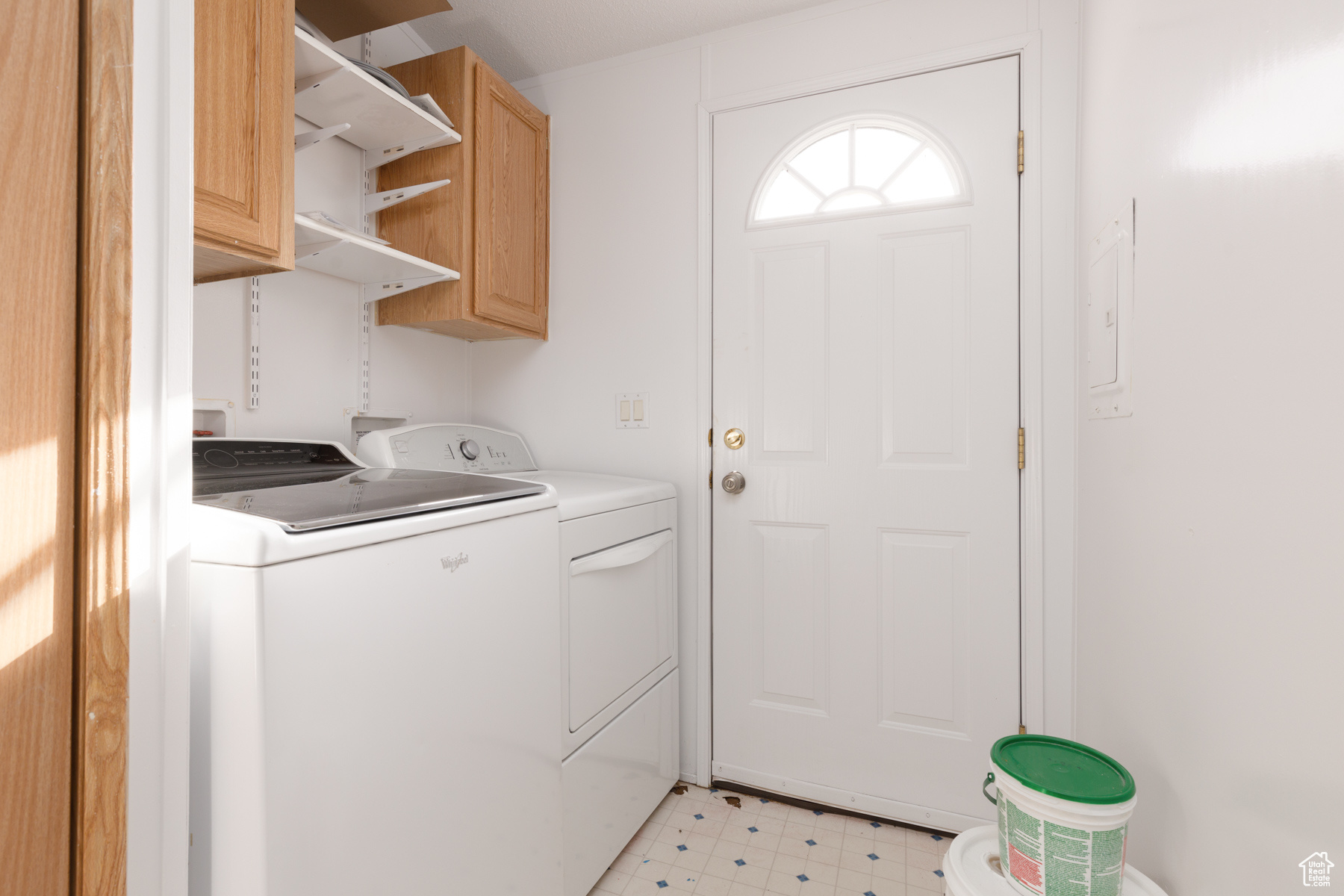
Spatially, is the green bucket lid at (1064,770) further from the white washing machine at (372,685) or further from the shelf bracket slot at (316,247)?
the shelf bracket slot at (316,247)

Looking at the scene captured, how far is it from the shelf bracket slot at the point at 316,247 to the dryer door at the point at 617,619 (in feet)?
2.89

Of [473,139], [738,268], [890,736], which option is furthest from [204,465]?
[890,736]

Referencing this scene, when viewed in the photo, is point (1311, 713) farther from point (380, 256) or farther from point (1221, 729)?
point (380, 256)

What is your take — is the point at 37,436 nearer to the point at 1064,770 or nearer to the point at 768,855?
the point at 1064,770

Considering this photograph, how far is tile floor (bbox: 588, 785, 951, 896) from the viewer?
1.53 m

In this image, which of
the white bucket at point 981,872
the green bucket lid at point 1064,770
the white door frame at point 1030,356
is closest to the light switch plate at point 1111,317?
the white door frame at point 1030,356

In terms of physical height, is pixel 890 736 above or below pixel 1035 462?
below

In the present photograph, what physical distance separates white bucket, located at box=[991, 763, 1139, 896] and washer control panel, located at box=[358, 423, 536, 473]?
4.90 feet

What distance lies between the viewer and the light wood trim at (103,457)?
65 cm

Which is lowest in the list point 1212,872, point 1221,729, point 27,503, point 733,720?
point 733,720

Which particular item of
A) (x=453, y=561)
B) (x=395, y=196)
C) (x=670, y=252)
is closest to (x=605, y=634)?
(x=453, y=561)

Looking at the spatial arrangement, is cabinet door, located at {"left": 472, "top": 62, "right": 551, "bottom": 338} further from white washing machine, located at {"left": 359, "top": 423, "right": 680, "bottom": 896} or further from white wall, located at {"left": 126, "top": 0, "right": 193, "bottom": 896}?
white wall, located at {"left": 126, "top": 0, "right": 193, "bottom": 896}

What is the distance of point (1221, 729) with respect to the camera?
77 cm

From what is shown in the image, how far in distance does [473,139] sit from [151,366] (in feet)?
4.38
